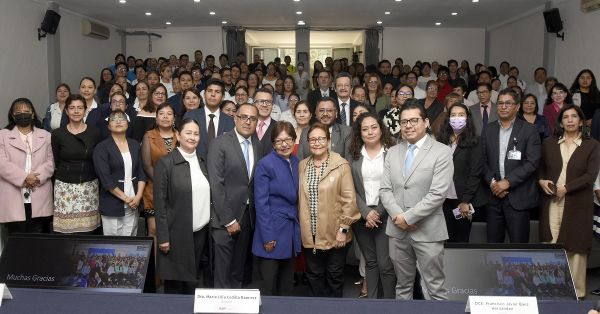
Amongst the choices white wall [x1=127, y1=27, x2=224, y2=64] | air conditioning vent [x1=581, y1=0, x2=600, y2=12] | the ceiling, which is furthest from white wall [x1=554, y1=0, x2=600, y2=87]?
white wall [x1=127, y1=27, x2=224, y2=64]

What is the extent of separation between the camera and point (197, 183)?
139 inches

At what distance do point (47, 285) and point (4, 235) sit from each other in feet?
6.34

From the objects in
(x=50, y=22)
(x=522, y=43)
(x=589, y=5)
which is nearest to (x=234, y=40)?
(x=50, y=22)

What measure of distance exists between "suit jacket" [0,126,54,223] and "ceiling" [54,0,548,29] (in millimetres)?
6319

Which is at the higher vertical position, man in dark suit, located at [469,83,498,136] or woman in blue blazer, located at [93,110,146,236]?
man in dark suit, located at [469,83,498,136]

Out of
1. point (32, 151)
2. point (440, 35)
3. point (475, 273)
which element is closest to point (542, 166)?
point (475, 273)

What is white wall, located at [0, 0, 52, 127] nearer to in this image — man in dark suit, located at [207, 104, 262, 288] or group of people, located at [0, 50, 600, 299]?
group of people, located at [0, 50, 600, 299]

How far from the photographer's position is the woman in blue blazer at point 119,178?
12.9ft

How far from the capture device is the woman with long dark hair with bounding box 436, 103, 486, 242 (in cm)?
412

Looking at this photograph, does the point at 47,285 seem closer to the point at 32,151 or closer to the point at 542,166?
the point at 32,151

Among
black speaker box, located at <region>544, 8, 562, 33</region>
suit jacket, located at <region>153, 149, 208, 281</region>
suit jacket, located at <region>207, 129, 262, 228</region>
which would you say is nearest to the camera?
suit jacket, located at <region>153, 149, 208, 281</region>

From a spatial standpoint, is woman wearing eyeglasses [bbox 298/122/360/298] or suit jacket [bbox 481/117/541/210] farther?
suit jacket [bbox 481/117/541/210]

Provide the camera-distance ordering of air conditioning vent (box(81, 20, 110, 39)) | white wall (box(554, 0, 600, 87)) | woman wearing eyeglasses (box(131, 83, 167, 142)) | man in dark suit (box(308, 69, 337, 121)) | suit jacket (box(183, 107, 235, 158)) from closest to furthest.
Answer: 1. suit jacket (box(183, 107, 235, 158))
2. woman wearing eyeglasses (box(131, 83, 167, 142))
3. man in dark suit (box(308, 69, 337, 121))
4. white wall (box(554, 0, 600, 87))
5. air conditioning vent (box(81, 20, 110, 39))

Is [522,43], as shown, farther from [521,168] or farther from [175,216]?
[175,216]
